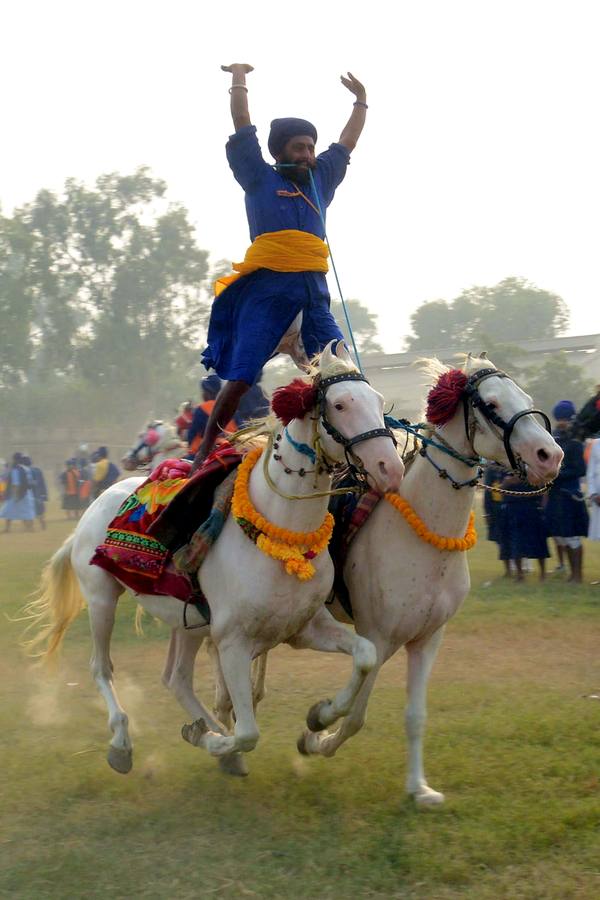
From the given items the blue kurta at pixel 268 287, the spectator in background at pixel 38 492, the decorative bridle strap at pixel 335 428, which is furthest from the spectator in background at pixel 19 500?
the decorative bridle strap at pixel 335 428

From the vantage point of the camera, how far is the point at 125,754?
5.92 m

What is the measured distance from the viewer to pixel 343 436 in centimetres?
473

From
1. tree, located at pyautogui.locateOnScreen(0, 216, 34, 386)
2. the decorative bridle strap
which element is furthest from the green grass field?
tree, located at pyautogui.locateOnScreen(0, 216, 34, 386)

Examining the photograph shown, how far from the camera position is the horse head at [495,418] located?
16.3ft

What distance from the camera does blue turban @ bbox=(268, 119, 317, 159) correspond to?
586 centimetres

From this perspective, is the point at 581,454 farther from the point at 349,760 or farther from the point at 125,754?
the point at 125,754

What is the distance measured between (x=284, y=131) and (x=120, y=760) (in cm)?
354

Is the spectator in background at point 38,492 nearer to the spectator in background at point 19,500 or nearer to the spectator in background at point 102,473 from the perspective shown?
the spectator in background at point 19,500

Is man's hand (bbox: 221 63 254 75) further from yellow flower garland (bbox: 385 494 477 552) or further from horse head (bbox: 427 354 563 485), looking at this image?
yellow flower garland (bbox: 385 494 477 552)

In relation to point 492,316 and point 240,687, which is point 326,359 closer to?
point 240,687

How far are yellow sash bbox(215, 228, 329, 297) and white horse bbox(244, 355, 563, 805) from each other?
1031 mm

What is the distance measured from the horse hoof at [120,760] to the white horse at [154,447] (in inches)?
143

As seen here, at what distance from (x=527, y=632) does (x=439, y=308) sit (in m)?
55.1

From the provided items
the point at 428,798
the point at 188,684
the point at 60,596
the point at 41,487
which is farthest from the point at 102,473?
the point at 428,798
